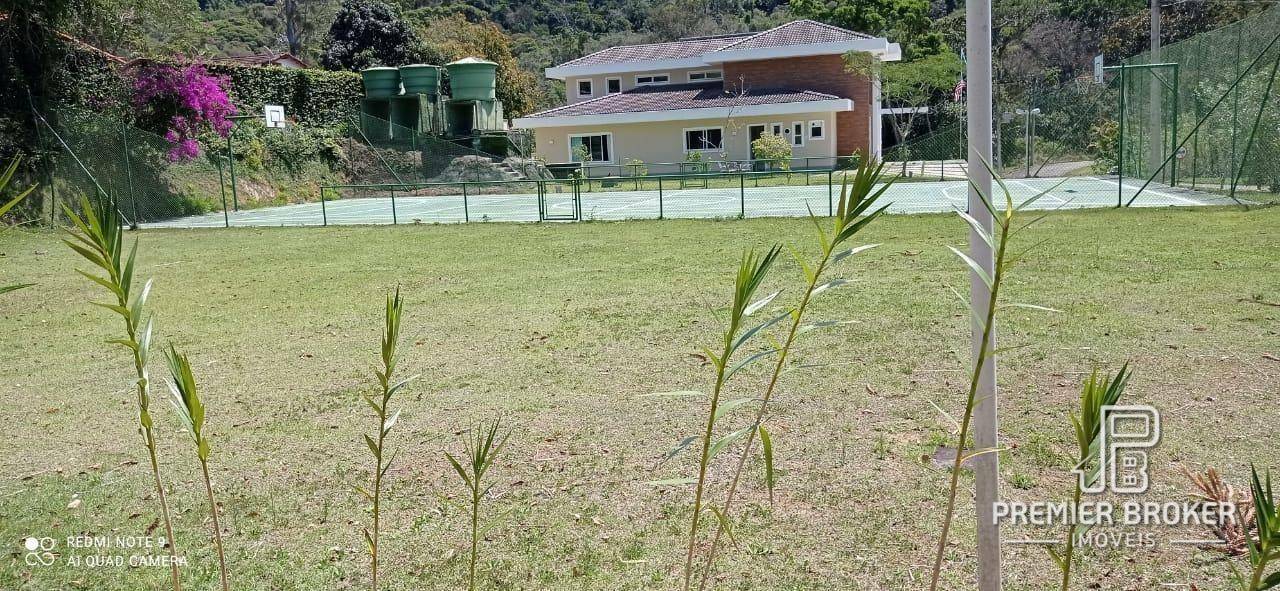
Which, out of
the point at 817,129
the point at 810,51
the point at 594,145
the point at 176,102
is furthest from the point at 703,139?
the point at 176,102

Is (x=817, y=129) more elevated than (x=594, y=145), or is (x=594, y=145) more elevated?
(x=817, y=129)

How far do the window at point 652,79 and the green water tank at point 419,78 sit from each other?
12.1m

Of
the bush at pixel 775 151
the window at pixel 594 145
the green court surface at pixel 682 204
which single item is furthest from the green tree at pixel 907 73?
the green court surface at pixel 682 204

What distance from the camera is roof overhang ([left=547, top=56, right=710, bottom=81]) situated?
47003mm

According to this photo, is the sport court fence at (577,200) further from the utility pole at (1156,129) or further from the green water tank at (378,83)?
the utility pole at (1156,129)

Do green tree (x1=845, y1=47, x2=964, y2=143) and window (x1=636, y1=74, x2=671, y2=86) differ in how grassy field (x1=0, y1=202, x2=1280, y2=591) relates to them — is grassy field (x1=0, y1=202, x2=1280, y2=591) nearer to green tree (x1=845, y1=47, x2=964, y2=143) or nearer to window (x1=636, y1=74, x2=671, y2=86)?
green tree (x1=845, y1=47, x2=964, y2=143)

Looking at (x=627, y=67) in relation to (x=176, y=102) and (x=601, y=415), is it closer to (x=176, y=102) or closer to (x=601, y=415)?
(x=176, y=102)

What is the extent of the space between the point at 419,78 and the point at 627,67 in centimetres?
1205

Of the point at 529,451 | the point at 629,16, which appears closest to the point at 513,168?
the point at 529,451

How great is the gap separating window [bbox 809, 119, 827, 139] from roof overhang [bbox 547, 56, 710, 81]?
279 inches

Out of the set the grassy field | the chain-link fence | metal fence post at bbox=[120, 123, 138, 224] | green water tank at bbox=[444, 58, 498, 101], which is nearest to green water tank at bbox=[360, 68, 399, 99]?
green water tank at bbox=[444, 58, 498, 101]

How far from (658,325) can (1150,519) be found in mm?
4705

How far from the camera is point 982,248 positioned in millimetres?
2322

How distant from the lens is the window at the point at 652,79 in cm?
4881
